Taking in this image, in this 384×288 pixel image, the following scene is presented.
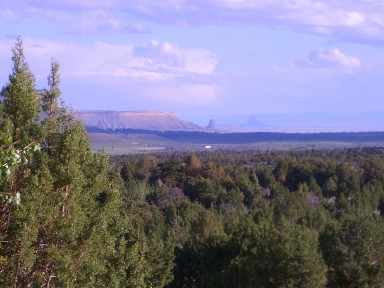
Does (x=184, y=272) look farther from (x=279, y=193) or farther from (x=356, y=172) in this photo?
(x=356, y=172)

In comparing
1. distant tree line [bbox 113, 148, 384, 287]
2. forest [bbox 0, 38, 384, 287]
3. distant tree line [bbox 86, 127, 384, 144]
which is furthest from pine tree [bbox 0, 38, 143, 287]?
distant tree line [bbox 86, 127, 384, 144]

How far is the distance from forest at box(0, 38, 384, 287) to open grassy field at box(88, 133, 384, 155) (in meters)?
61.4

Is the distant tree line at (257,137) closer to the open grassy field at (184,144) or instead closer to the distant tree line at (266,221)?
the open grassy field at (184,144)

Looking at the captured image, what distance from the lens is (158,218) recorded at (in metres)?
45.8

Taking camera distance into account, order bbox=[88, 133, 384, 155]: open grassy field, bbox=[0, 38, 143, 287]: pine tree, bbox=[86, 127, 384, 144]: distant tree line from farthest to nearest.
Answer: bbox=[86, 127, 384, 144]: distant tree line
bbox=[88, 133, 384, 155]: open grassy field
bbox=[0, 38, 143, 287]: pine tree

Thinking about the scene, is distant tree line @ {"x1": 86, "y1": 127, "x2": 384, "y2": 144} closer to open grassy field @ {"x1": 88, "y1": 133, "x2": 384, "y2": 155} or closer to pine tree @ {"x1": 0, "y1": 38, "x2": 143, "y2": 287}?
open grassy field @ {"x1": 88, "y1": 133, "x2": 384, "y2": 155}

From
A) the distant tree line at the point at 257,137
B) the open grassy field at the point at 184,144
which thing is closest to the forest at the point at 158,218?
the open grassy field at the point at 184,144

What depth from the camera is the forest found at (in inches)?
501

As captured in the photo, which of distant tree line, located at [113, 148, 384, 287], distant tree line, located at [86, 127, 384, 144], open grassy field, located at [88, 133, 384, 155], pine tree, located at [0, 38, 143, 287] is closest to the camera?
pine tree, located at [0, 38, 143, 287]

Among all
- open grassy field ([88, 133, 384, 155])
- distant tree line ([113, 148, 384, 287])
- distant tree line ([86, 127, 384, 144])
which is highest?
distant tree line ([86, 127, 384, 144])

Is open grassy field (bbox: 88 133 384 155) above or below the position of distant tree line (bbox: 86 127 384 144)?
below

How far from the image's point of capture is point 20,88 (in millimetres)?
13555

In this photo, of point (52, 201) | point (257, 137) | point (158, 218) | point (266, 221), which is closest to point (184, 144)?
point (257, 137)

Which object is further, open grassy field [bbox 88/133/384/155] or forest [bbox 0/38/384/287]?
open grassy field [bbox 88/133/384/155]
